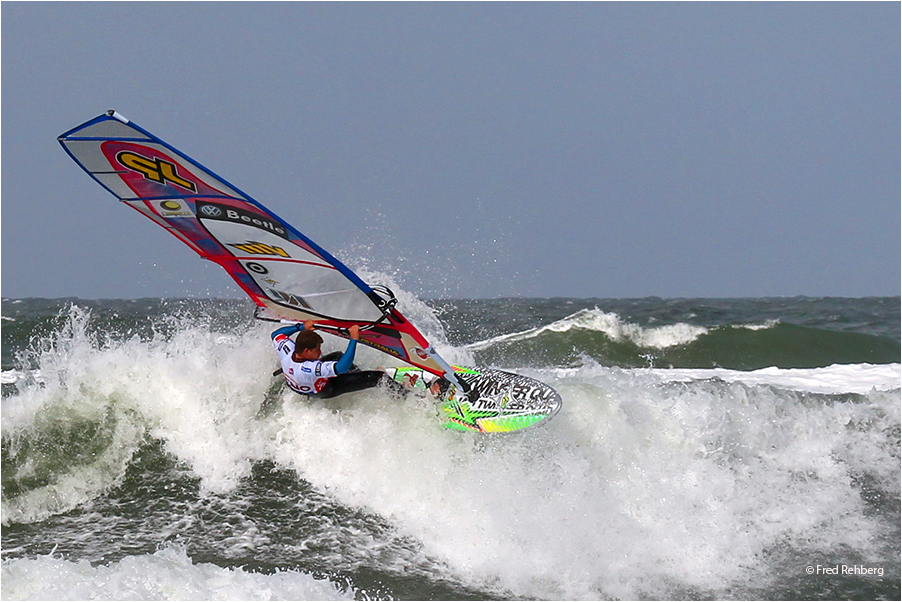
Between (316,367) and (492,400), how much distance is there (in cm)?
142

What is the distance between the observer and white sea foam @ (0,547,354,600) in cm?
318

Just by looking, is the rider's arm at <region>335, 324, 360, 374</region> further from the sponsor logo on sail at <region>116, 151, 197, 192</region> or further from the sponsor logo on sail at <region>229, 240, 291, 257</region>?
the sponsor logo on sail at <region>116, 151, 197, 192</region>

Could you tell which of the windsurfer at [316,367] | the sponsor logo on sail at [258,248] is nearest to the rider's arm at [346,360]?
the windsurfer at [316,367]

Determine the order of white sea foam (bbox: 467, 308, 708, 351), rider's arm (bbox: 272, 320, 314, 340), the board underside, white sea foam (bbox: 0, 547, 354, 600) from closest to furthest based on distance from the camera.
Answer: white sea foam (bbox: 0, 547, 354, 600), the board underside, rider's arm (bbox: 272, 320, 314, 340), white sea foam (bbox: 467, 308, 708, 351)

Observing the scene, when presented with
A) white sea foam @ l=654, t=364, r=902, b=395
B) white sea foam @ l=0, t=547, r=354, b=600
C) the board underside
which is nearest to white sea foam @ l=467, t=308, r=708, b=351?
white sea foam @ l=654, t=364, r=902, b=395

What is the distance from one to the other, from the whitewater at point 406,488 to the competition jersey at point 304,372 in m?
0.48

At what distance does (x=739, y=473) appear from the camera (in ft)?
17.3

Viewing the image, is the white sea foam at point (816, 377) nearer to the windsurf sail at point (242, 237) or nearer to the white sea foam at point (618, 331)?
the white sea foam at point (618, 331)

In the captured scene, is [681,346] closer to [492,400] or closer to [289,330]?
[492,400]

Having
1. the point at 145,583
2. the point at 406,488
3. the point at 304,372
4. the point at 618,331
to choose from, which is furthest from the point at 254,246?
the point at 618,331

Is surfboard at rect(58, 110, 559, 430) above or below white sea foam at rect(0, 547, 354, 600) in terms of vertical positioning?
above

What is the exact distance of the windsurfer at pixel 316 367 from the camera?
5.02 meters

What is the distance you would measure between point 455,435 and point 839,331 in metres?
10.5

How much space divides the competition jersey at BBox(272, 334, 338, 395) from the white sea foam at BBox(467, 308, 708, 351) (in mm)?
6556
